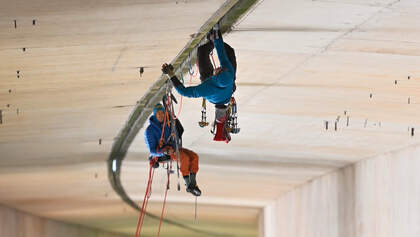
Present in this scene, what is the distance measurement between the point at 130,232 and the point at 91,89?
71.9 feet

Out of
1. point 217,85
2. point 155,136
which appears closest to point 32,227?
point 155,136

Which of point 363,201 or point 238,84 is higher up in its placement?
point 238,84

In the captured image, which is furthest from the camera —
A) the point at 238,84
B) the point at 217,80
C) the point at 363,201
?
the point at 363,201

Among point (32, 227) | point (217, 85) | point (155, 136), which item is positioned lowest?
point (32, 227)

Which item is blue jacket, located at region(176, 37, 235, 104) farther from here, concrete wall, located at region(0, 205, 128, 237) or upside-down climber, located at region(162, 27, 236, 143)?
concrete wall, located at region(0, 205, 128, 237)

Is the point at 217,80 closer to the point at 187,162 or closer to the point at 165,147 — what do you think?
the point at 187,162

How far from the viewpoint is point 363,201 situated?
17922 mm

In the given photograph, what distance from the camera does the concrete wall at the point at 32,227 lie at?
80.9ft

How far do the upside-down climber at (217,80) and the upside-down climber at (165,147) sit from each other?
65 centimetres

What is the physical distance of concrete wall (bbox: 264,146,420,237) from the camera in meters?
16.0

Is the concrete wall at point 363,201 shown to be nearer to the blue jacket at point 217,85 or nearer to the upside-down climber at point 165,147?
the upside-down climber at point 165,147

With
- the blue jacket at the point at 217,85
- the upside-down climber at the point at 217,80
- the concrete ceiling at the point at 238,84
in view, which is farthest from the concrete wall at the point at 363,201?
the blue jacket at the point at 217,85

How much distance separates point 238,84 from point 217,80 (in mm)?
3225

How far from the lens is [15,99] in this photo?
40.9ft
